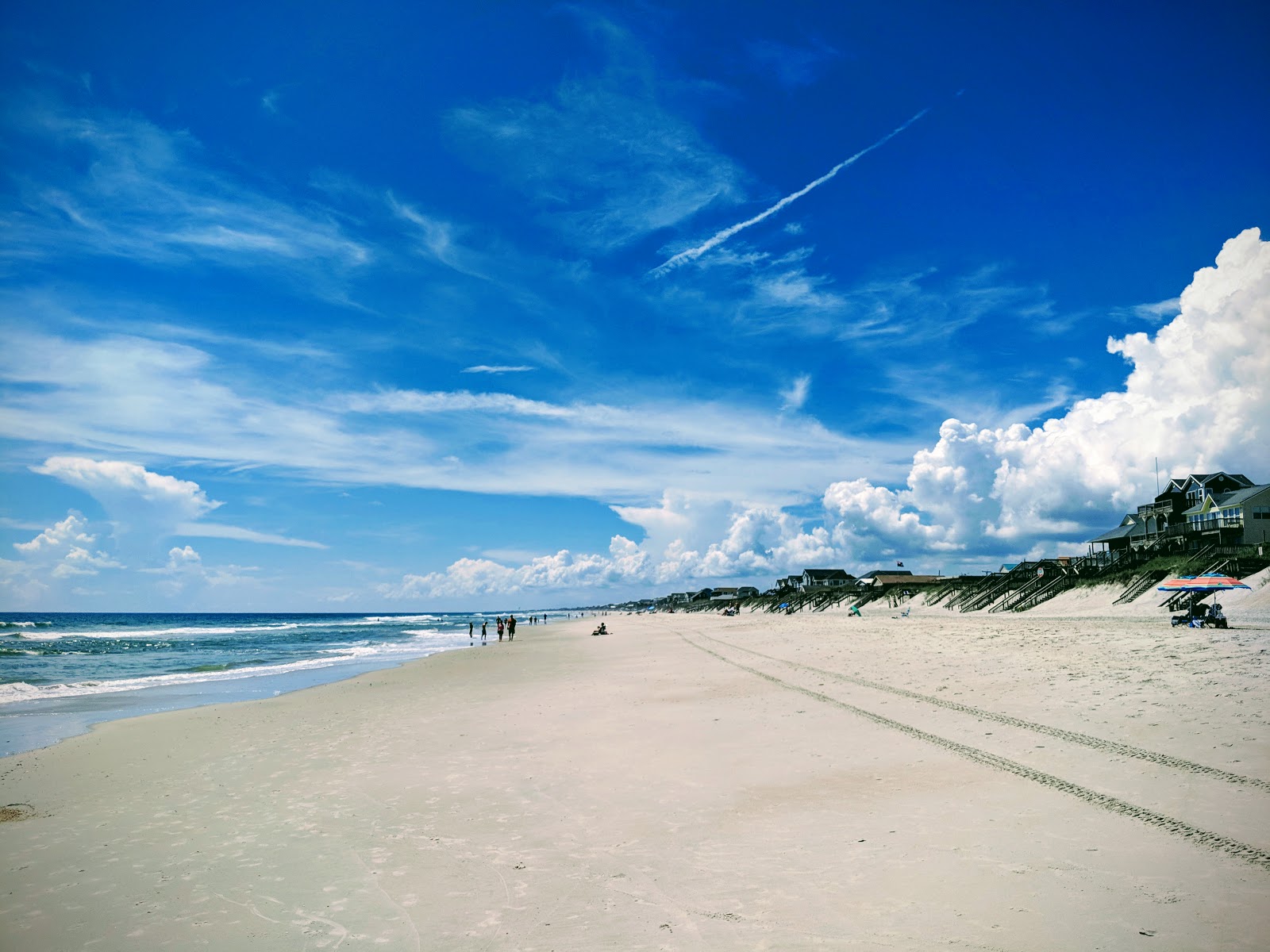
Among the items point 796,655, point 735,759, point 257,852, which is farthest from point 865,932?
point 796,655

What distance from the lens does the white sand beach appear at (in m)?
5.50

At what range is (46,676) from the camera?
28125mm

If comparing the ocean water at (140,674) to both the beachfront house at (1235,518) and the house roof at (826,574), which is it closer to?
the beachfront house at (1235,518)

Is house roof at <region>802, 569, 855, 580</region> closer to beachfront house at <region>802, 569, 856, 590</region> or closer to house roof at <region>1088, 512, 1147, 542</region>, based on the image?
beachfront house at <region>802, 569, 856, 590</region>

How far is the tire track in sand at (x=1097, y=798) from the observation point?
6059 mm

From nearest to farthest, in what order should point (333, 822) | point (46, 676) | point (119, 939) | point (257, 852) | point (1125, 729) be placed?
point (119, 939)
point (257, 852)
point (333, 822)
point (1125, 729)
point (46, 676)

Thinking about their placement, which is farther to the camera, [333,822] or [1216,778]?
[333,822]

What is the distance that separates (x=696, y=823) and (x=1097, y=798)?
4435 mm

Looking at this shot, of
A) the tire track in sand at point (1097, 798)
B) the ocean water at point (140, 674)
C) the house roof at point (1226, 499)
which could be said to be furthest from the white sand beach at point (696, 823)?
the house roof at point (1226, 499)

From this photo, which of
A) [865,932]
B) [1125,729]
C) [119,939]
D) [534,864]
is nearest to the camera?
[865,932]

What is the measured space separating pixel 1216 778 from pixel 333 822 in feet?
33.8

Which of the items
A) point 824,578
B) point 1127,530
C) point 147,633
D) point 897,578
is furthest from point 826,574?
point 147,633

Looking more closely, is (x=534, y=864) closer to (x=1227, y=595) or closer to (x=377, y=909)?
(x=377, y=909)

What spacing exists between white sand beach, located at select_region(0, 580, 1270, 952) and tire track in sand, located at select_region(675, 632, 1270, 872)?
0.04m
